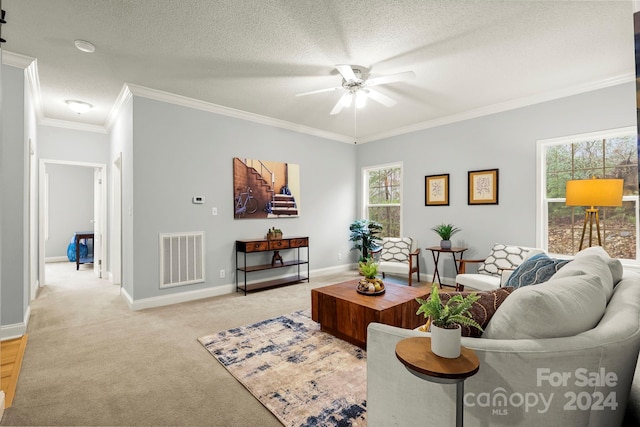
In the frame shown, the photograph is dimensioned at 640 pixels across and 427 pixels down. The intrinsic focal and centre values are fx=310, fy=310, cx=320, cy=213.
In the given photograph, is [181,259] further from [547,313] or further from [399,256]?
[547,313]

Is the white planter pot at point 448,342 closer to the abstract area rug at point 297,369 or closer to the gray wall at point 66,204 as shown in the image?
the abstract area rug at point 297,369

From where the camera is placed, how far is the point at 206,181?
442cm

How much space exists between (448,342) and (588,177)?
4.09m

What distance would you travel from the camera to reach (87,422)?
5.98 ft

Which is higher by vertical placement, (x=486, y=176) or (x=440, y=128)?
(x=440, y=128)

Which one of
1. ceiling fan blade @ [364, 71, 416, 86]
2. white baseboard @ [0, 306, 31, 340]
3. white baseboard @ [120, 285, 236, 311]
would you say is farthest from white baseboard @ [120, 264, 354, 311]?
ceiling fan blade @ [364, 71, 416, 86]

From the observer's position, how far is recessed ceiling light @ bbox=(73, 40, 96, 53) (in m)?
2.78

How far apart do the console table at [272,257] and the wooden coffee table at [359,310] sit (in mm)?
1666

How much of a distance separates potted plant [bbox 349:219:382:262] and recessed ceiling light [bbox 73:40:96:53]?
181 inches

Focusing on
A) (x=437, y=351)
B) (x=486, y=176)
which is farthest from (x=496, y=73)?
(x=437, y=351)

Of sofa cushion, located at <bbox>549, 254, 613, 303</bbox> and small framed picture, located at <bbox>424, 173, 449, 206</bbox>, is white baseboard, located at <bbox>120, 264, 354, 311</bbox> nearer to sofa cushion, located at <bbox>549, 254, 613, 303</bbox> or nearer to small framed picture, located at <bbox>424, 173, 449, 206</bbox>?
small framed picture, located at <bbox>424, 173, 449, 206</bbox>

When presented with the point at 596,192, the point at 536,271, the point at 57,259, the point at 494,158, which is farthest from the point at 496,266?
the point at 57,259

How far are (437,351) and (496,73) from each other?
137 inches

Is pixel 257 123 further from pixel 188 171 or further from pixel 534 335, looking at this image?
pixel 534 335
